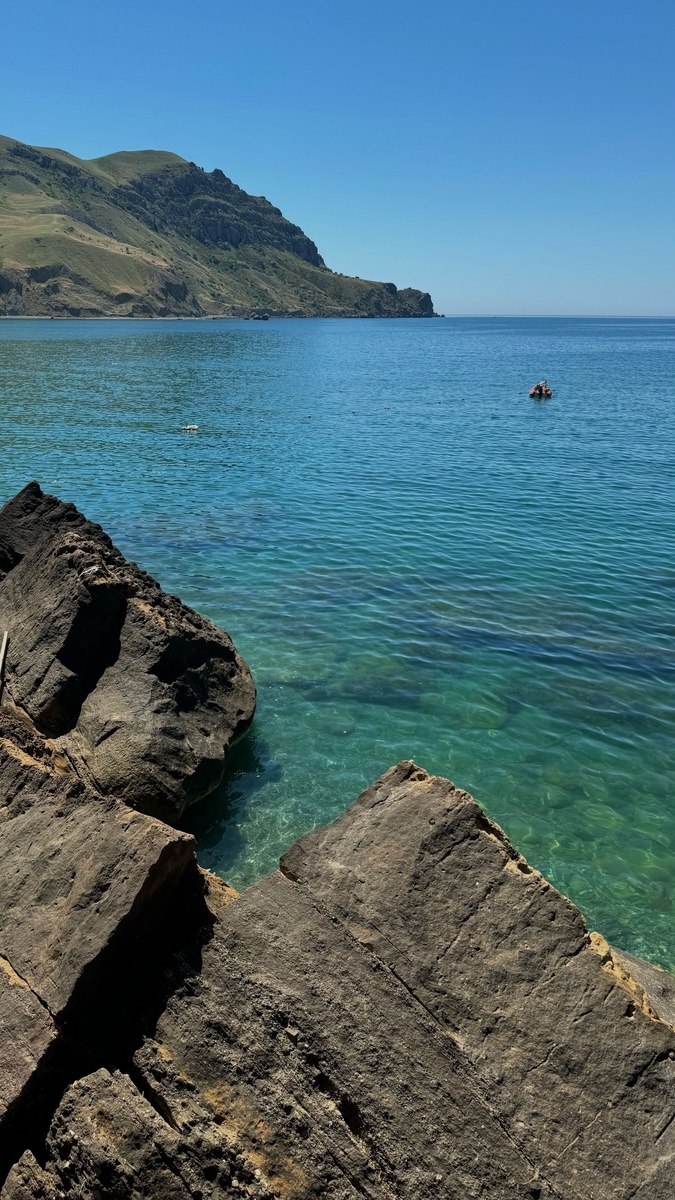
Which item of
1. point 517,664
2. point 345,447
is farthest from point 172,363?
point 517,664

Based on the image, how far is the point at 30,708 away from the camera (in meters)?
13.2

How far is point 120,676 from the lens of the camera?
44.4 feet

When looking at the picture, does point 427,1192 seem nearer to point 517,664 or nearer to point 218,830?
point 218,830

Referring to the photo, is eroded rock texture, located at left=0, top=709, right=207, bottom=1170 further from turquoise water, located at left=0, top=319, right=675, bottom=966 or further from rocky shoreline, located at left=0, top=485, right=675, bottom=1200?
turquoise water, located at left=0, top=319, right=675, bottom=966

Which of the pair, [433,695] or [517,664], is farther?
[517,664]

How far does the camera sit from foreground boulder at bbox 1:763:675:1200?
591cm

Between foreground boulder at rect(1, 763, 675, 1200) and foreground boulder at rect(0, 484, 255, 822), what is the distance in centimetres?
529

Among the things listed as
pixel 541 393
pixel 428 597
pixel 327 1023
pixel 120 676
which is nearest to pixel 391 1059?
pixel 327 1023

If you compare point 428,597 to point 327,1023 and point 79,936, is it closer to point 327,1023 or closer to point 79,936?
point 327,1023

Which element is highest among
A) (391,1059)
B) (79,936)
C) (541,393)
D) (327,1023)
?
(541,393)

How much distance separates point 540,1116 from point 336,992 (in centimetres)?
187

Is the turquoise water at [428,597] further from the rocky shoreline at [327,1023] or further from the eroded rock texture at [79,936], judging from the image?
the rocky shoreline at [327,1023]

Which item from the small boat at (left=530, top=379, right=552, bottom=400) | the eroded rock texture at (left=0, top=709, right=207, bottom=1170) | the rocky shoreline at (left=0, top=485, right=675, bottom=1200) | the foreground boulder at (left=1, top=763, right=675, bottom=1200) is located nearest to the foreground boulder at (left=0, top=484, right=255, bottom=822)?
the rocky shoreline at (left=0, top=485, right=675, bottom=1200)

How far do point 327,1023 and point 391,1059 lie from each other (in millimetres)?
602
